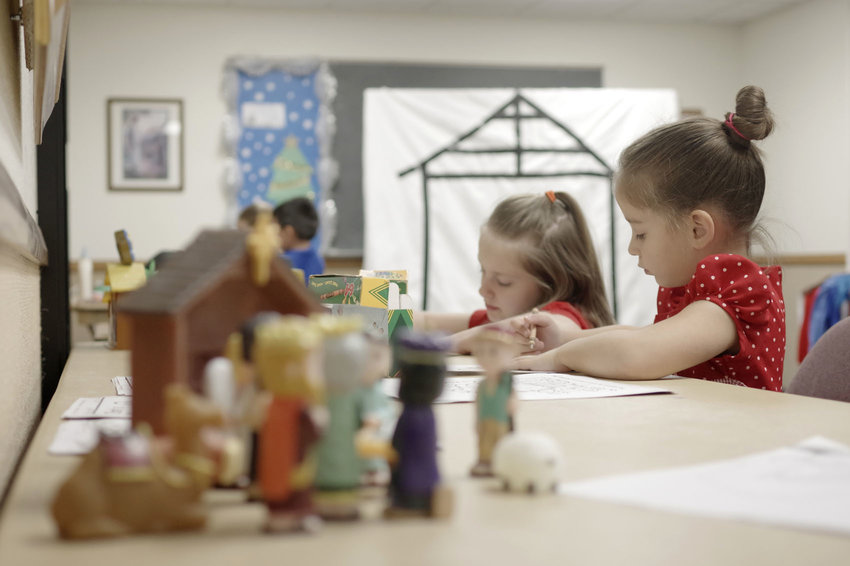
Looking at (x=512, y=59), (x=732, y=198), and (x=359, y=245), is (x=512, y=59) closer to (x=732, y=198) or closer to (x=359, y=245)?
(x=359, y=245)

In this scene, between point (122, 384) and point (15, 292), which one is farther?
point (122, 384)

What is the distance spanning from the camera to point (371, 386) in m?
0.44

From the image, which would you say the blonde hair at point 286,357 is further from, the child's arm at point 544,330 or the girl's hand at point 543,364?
the child's arm at point 544,330

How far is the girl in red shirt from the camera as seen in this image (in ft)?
5.70

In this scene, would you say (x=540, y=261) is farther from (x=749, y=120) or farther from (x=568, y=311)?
(x=749, y=120)

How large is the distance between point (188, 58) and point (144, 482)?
14.2 feet

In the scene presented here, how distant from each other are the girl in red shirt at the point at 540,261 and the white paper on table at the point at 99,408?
3.27ft

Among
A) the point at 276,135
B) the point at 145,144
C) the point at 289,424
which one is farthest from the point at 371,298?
the point at 145,144

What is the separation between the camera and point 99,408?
29.7 inches

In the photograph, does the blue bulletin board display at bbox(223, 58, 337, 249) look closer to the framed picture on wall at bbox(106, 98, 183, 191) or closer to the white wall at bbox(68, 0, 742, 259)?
the white wall at bbox(68, 0, 742, 259)

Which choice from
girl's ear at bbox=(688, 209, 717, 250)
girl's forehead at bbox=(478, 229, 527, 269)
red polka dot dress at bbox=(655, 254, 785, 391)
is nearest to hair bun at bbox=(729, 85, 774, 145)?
girl's ear at bbox=(688, 209, 717, 250)

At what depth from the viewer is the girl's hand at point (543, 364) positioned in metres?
1.24

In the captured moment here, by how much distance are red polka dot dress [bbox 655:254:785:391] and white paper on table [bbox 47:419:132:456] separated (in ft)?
2.87

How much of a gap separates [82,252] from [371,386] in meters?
3.85
